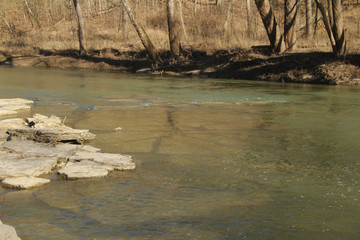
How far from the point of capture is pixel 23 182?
4.52 meters

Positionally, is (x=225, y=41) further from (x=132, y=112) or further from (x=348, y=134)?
(x=348, y=134)

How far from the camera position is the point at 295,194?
14.5 ft

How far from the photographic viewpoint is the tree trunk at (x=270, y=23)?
19203 mm

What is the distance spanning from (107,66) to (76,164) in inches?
819

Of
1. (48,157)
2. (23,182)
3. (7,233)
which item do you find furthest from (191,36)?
(7,233)

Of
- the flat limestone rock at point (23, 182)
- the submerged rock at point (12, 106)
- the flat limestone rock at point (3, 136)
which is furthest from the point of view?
the submerged rock at point (12, 106)

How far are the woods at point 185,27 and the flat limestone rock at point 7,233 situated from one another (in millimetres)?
15383

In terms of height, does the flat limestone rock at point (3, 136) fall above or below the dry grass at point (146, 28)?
below

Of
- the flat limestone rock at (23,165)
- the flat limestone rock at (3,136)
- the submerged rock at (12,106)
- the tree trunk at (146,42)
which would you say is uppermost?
the tree trunk at (146,42)

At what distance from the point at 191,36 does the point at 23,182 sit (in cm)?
2334

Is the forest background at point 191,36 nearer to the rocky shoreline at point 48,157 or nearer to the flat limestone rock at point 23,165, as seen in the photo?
the rocky shoreline at point 48,157

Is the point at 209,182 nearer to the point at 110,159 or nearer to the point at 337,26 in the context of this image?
the point at 110,159

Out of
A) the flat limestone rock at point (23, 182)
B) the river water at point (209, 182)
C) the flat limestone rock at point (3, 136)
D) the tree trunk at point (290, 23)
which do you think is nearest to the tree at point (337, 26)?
the tree trunk at point (290, 23)

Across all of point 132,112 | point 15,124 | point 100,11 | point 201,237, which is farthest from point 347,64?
point 100,11
